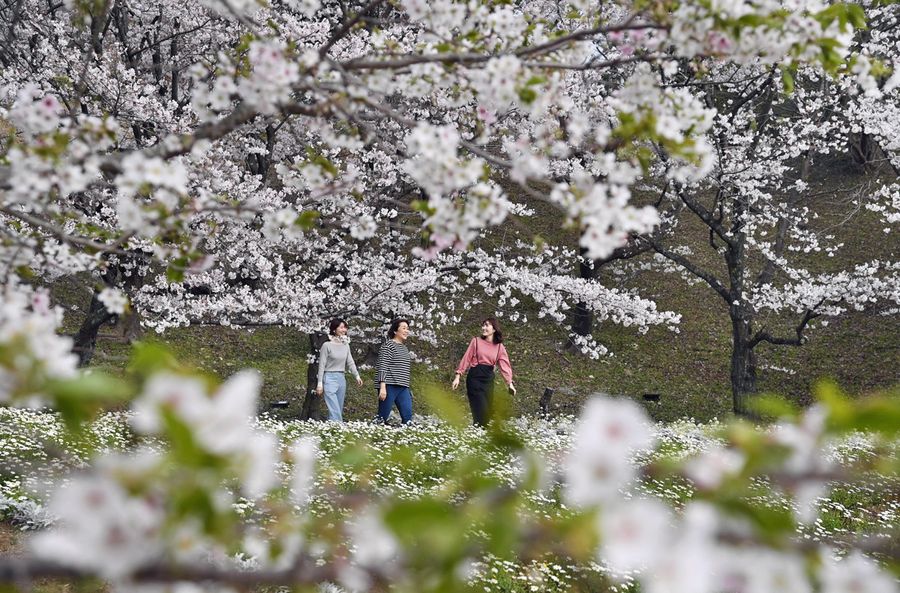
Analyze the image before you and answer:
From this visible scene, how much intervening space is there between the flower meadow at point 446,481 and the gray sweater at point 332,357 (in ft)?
2.96

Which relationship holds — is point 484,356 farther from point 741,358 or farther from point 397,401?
point 741,358

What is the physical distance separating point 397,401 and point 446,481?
4466 millimetres

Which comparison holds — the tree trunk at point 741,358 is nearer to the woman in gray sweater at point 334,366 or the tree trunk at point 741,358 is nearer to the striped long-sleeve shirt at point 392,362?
the striped long-sleeve shirt at point 392,362

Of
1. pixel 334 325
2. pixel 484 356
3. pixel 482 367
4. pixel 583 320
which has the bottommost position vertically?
pixel 482 367

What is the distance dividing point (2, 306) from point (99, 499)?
0.71m

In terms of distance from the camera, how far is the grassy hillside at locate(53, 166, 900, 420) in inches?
598

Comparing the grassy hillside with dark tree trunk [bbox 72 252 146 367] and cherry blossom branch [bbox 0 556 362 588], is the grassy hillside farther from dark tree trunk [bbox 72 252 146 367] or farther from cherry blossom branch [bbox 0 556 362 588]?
cherry blossom branch [bbox 0 556 362 588]

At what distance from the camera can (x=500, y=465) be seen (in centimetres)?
753

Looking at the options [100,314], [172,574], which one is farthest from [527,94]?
[100,314]

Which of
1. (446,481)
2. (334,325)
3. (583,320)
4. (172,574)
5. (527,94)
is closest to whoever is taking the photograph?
(172,574)

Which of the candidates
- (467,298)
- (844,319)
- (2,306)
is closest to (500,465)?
(2,306)

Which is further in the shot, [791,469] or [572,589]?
[572,589]

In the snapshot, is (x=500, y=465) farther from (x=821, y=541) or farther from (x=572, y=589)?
(x=821, y=541)

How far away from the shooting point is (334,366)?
10.6m
